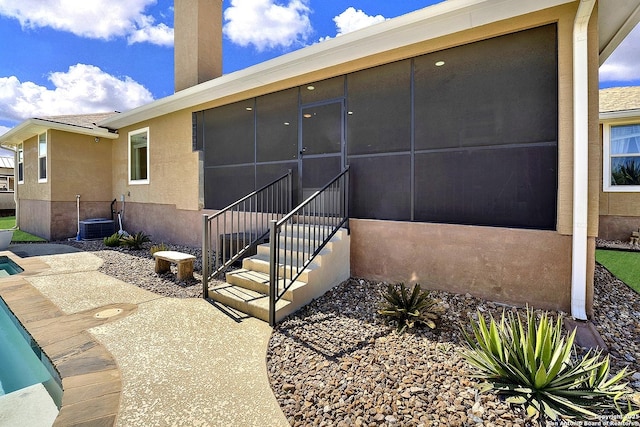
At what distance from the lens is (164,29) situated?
952cm

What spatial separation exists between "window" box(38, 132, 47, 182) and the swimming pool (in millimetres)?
8231

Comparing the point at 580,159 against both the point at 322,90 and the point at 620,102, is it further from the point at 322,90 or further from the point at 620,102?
the point at 620,102

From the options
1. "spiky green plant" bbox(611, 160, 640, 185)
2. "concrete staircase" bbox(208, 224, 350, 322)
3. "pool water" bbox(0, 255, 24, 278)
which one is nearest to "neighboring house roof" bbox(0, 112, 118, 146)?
"pool water" bbox(0, 255, 24, 278)

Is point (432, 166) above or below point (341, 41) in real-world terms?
below

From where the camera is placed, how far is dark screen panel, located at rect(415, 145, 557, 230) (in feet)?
12.2

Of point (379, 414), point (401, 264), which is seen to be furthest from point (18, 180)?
point (379, 414)

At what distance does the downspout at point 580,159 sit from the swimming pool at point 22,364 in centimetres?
521

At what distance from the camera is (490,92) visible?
13.2 ft

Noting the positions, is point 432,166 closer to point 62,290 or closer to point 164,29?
point 62,290

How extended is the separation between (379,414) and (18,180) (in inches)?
664

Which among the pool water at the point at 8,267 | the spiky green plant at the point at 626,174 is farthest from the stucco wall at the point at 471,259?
the pool water at the point at 8,267

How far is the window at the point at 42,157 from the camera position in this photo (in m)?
9.79

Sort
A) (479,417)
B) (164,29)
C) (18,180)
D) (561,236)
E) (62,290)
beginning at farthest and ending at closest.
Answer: (18,180), (164,29), (62,290), (561,236), (479,417)

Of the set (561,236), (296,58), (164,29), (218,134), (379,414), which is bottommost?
(379,414)
